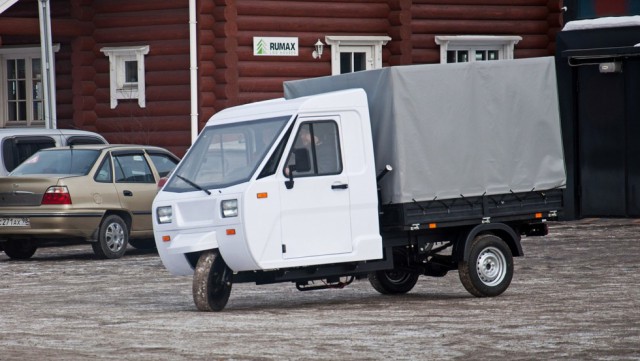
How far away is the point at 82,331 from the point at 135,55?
17.9 meters

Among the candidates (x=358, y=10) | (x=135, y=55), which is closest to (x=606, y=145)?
(x=358, y=10)

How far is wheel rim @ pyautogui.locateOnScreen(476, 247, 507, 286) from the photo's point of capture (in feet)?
47.0

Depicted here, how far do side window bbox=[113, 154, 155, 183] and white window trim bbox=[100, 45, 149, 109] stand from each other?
8212mm

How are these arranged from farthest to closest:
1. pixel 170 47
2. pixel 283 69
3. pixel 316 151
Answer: pixel 283 69
pixel 170 47
pixel 316 151

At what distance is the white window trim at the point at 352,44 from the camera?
2952 centimetres

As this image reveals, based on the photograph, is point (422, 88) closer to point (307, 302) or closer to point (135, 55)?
point (307, 302)

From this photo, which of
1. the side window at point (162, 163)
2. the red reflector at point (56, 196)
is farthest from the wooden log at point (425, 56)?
the red reflector at point (56, 196)

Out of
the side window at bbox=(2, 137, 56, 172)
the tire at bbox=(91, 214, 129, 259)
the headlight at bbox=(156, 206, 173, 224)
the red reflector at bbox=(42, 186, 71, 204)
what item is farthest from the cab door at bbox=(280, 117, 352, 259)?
the side window at bbox=(2, 137, 56, 172)

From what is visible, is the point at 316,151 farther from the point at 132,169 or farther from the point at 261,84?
the point at 261,84

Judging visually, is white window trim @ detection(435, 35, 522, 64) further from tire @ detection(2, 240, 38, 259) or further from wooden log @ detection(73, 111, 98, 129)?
tire @ detection(2, 240, 38, 259)

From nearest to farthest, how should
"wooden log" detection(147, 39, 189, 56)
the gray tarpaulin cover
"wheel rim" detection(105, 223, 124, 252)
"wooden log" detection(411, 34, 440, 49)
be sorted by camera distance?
1. the gray tarpaulin cover
2. "wheel rim" detection(105, 223, 124, 252)
3. "wooden log" detection(147, 39, 189, 56)
4. "wooden log" detection(411, 34, 440, 49)

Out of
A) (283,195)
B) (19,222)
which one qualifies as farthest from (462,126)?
(19,222)

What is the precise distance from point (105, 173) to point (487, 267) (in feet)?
25.2

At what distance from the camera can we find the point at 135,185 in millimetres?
20641
